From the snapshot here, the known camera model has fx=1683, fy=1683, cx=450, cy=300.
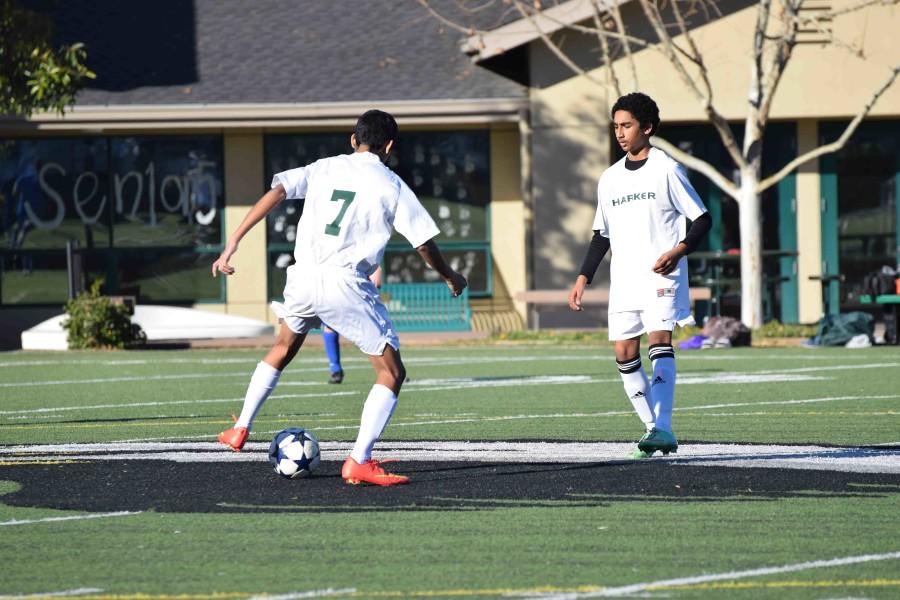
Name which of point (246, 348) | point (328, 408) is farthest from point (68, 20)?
point (328, 408)

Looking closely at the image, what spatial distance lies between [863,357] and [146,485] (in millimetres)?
Result: 13810

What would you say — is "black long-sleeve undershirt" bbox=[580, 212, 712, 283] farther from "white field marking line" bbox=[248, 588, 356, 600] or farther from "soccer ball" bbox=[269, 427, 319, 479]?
"white field marking line" bbox=[248, 588, 356, 600]

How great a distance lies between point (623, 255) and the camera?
10203 millimetres

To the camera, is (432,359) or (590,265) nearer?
(590,265)

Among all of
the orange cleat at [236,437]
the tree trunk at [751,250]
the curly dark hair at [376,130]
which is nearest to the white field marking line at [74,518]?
the orange cleat at [236,437]

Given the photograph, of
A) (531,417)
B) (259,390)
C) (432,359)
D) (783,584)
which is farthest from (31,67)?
(783,584)

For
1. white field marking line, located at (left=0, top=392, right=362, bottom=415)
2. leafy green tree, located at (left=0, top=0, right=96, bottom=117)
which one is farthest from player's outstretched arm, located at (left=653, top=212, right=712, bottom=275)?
leafy green tree, located at (left=0, top=0, right=96, bottom=117)

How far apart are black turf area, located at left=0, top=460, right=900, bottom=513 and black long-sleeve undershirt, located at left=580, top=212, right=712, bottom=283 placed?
Result: 4.33 feet

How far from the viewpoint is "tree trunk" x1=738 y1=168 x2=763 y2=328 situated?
25.2 meters

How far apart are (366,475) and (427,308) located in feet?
66.6

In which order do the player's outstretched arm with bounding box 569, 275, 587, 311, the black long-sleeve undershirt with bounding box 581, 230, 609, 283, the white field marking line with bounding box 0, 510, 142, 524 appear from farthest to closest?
the black long-sleeve undershirt with bounding box 581, 230, 609, 283
the player's outstretched arm with bounding box 569, 275, 587, 311
the white field marking line with bounding box 0, 510, 142, 524

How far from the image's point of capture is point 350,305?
9086mm

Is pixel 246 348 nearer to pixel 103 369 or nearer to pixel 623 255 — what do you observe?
pixel 103 369

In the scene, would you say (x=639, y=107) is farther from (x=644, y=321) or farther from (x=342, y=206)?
(x=342, y=206)
